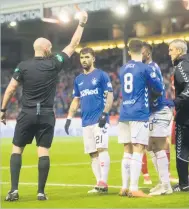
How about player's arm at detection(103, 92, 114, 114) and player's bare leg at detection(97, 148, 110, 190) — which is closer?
player's arm at detection(103, 92, 114, 114)

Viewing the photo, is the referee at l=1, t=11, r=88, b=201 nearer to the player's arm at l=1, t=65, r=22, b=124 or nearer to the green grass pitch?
the player's arm at l=1, t=65, r=22, b=124

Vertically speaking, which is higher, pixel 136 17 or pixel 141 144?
pixel 136 17

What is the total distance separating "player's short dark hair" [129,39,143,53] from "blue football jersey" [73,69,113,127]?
94 centimetres

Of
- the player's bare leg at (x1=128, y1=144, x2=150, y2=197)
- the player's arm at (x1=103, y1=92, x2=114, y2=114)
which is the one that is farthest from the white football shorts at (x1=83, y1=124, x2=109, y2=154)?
the player's bare leg at (x1=128, y1=144, x2=150, y2=197)

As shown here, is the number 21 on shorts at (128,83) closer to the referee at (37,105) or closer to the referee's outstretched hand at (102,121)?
the referee's outstretched hand at (102,121)

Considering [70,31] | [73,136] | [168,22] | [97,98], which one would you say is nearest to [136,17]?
[168,22]

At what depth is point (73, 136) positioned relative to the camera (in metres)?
26.8

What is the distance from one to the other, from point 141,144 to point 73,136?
1817 cm

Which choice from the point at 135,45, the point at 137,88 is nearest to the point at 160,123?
the point at 137,88

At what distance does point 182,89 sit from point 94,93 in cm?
130

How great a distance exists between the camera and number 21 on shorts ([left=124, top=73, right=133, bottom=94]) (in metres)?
8.82

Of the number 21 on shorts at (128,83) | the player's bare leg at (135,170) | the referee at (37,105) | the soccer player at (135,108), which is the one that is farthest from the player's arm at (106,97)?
the referee at (37,105)

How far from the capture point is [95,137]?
31.6 feet

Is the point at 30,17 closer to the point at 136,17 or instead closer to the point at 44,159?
the point at 136,17
